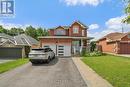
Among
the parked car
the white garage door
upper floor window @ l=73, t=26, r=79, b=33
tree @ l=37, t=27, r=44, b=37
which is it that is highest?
tree @ l=37, t=27, r=44, b=37

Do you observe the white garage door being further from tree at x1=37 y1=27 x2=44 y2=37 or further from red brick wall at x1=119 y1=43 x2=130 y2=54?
tree at x1=37 y1=27 x2=44 y2=37

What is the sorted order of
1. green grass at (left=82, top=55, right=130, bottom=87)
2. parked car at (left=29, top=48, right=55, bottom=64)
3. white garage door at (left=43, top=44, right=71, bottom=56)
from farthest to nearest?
white garage door at (left=43, top=44, right=71, bottom=56) → parked car at (left=29, top=48, right=55, bottom=64) → green grass at (left=82, top=55, right=130, bottom=87)

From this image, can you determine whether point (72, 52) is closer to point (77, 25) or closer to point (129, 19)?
point (77, 25)

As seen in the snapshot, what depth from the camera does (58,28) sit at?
46.4 m

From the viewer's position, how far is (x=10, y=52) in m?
43.6

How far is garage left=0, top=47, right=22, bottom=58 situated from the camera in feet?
141

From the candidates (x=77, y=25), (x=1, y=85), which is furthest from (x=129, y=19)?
(x=77, y=25)

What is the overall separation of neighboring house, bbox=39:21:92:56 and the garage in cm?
478

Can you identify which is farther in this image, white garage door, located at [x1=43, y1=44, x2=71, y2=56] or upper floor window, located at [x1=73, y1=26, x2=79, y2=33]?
upper floor window, located at [x1=73, y1=26, x2=79, y2=33]

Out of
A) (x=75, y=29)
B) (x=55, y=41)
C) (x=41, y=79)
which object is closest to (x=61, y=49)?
(x=55, y=41)

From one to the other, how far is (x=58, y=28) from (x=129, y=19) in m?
33.6

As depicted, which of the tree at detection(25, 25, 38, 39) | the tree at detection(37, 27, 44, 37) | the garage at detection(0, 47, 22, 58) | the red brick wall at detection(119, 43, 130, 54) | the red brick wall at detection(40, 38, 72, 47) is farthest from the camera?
the tree at detection(37, 27, 44, 37)

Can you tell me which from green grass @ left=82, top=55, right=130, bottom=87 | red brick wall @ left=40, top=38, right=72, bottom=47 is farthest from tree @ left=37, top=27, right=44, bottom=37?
green grass @ left=82, top=55, right=130, bottom=87

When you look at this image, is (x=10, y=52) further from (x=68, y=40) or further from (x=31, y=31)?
(x=31, y=31)
